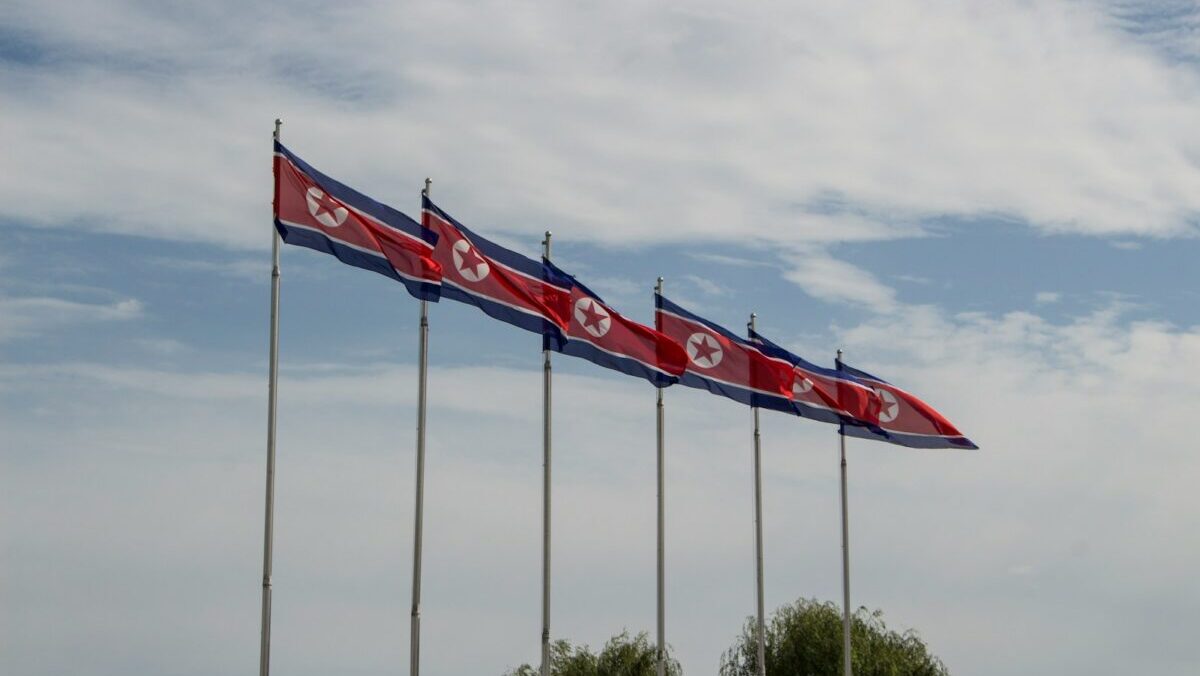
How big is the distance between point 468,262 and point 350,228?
2.78 meters

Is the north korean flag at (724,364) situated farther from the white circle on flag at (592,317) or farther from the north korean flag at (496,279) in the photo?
the north korean flag at (496,279)

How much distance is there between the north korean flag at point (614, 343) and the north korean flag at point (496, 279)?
428 millimetres

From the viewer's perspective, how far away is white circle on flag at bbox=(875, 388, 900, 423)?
4328 cm

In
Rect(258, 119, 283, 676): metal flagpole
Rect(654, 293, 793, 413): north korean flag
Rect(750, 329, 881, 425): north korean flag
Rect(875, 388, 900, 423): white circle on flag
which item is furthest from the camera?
Rect(875, 388, 900, 423): white circle on flag

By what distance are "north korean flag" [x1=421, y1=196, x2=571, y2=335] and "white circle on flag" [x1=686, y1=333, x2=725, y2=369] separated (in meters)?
5.60

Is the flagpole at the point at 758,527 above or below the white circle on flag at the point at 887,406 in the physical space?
below

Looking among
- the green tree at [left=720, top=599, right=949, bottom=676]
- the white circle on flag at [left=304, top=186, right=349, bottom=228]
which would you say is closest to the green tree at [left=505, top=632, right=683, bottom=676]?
the green tree at [left=720, top=599, right=949, bottom=676]

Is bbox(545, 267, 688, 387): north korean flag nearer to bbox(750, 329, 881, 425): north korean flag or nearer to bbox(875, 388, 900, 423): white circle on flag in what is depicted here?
bbox(750, 329, 881, 425): north korean flag

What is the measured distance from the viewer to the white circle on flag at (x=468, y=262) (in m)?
30.8

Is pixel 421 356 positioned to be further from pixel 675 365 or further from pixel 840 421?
pixel 840 421

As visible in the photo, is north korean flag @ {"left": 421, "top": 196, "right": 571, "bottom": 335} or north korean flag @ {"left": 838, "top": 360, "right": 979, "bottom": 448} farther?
north korean flag @ {"left": 838, "top": 360, "right": 979, "bottom": 448}

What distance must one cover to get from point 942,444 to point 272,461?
20.9 metres

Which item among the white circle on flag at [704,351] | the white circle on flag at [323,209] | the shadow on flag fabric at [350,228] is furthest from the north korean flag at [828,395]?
the white circle on flag at [323,209]

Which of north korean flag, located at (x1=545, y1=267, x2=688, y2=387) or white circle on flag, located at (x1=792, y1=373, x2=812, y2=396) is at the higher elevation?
white circle on flag, located at (x1=792, y1=373, x2=812, y2=396)
